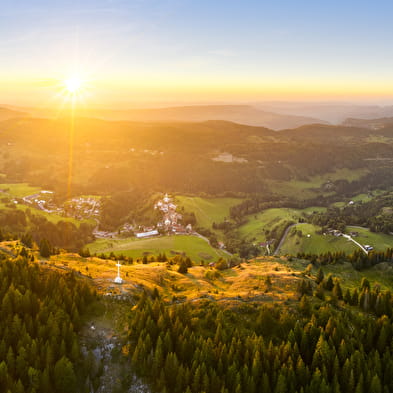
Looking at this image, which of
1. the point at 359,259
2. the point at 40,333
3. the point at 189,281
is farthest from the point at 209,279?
the point at 359,259

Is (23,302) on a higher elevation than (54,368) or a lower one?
higher

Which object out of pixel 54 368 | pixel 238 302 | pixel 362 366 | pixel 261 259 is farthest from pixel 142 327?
pixel 261 259

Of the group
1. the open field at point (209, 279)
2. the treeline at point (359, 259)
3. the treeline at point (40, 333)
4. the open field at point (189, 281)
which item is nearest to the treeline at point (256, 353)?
the treeline at point (40, 333)

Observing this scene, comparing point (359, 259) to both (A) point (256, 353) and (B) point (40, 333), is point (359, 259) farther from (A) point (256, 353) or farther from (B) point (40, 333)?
(B) point (40, 333)

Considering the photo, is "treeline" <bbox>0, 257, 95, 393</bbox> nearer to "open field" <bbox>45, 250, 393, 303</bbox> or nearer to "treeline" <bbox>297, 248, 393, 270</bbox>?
"open field" <bbox>45, 250, 393, 303</bbox>

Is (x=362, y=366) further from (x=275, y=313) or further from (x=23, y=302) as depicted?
(x=23, y=302)

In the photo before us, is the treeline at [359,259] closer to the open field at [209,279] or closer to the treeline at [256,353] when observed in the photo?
the open field at [209,279]
